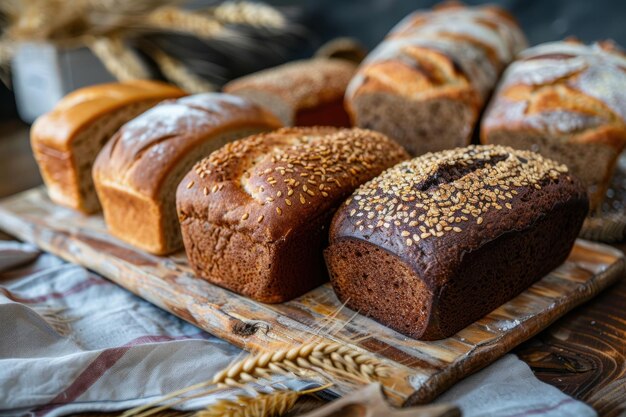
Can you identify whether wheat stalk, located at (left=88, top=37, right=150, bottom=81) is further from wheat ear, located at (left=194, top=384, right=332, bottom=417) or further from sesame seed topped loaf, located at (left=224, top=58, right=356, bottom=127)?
wheat ear, located at (left=194, top=384, right=332, bottom=417)

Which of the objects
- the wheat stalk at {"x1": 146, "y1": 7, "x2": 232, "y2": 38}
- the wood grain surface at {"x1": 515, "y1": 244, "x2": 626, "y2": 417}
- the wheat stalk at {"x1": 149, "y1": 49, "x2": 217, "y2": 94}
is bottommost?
the wood grain surface at {"x1": 515, "y1": 244, "x2": 626, "y2": 417}

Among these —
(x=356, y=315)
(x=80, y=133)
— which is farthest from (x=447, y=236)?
(x=80, y=133)

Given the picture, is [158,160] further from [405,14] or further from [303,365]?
[405,14]

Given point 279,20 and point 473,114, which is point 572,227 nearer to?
point 473,114

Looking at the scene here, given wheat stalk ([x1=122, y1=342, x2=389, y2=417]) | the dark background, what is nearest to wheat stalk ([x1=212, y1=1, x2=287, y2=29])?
the dark background

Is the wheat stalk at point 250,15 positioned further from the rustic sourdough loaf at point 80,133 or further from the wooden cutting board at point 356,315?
the wooden cutting board at point 356,315

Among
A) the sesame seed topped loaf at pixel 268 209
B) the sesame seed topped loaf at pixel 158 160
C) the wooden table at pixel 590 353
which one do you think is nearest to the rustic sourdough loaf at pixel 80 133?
the sesame seed topped loaf at pixel 158 160
